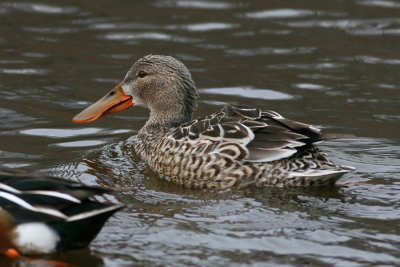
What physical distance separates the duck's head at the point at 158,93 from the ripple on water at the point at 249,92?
195cm

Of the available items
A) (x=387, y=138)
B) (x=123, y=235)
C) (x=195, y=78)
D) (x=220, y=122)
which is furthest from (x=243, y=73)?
(x=123, y=235)

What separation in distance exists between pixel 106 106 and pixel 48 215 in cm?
389

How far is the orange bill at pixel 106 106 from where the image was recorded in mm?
10914

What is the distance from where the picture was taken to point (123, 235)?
7930mm

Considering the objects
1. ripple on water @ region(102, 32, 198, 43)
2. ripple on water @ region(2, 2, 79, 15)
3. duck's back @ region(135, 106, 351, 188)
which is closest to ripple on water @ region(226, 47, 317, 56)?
ripple on water @ region(102, 32, 198, 43)

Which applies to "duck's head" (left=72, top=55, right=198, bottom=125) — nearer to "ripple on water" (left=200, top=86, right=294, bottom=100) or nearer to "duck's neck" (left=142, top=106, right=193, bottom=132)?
"duck's neck" (left=142, top=106, right=193, bottom=132)

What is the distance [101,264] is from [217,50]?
704 centimetres

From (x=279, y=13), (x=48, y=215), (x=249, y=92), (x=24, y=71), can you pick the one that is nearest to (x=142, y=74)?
(x=249, y=92)

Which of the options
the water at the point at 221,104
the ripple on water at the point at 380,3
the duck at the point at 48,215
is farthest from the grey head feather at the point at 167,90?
the ripple on water at the point at 380,3

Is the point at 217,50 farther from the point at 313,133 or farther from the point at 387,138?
the point at 313,133

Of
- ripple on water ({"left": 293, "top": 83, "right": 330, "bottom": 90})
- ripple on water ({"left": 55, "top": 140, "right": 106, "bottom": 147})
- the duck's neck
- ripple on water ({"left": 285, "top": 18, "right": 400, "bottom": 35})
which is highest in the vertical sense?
ripple on water ({"left": 285, "top": 18, "right": 400, "bottom": 35})

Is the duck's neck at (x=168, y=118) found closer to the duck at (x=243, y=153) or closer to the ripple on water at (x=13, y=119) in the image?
the duck at (x=243, y=153)

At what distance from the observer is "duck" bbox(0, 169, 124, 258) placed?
283 inches

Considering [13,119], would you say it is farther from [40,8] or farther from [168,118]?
[40,8]
